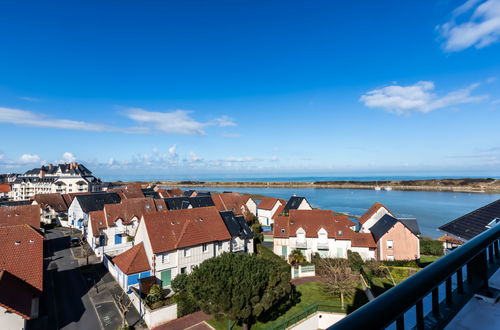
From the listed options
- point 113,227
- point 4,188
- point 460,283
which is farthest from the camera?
point 4,188

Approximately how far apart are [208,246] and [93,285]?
11.5m

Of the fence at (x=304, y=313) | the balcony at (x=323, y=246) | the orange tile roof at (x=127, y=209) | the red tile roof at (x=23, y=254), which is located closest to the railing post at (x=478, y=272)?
the fence at (x=304, y=313)

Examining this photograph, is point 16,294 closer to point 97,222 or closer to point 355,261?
point 97,222

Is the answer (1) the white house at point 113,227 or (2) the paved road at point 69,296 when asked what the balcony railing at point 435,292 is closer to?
(2) the paved road at point 69,296

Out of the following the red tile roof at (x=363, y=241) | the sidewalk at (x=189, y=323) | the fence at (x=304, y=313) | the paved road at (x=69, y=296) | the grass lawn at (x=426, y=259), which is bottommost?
the grass lawn at (x=426, y=259)

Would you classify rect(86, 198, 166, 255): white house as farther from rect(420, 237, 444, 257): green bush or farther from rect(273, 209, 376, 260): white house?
rect(420, 237, 444, 257): green bush

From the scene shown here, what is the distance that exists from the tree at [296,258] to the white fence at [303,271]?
2.92 m

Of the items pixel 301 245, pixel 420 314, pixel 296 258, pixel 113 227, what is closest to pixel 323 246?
pixel 301 245

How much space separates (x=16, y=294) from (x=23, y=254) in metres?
4.72

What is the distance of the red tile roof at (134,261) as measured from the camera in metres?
23.0

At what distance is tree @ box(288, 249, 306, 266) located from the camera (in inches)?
1200

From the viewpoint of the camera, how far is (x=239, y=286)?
1589cm

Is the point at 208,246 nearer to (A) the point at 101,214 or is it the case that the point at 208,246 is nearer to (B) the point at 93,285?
(B) the point at 93,285

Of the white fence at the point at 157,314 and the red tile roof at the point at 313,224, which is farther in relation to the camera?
the red tile roof at the point at 313,224
